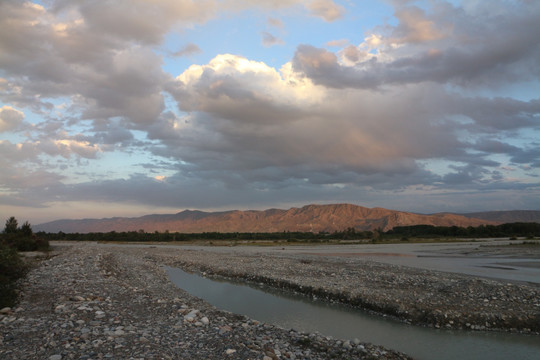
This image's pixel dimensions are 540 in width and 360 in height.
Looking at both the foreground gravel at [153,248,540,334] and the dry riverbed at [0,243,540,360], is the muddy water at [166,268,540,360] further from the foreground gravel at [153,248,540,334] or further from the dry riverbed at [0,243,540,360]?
the dry riverbed at [0,243,540,360]

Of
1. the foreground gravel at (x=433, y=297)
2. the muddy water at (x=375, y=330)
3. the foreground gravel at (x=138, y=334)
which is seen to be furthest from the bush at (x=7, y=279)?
the foreground gravel at (x=433, y=297)

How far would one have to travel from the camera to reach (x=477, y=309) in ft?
51.0

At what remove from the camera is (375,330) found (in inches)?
549

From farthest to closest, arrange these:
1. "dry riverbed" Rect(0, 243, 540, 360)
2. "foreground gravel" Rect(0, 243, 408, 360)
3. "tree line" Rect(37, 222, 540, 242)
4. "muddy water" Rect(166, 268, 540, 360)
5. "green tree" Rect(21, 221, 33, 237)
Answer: "tree line" Rect(37, 222, 540, 242) < "green tree" Rect(21, 221, 33, 237) < "muddy water" Rect(166, 268, 540, 360) < "dry riverbed" Rect(0, 243, 540, 360) < "foreground gravel" Rect(0, 243, 408, 360)

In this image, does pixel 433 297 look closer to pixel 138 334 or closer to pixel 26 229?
pixel 138 334

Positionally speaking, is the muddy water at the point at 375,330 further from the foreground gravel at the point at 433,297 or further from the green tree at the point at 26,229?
the green tree at the point at 26,229

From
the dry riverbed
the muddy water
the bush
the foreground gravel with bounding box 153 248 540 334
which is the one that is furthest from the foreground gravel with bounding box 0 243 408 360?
the foreground gravel with bounding box 153 248 540 334

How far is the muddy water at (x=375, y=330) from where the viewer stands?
38.3ft

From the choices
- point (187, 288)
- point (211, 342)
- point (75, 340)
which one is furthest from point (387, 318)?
point (187, 288)

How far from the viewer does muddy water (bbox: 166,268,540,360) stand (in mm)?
11672

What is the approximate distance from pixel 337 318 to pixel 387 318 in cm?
233

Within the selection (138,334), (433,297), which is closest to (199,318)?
(138,334)

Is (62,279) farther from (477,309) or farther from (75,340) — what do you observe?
(477,309)

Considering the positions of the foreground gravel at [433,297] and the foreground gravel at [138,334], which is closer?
the foreground gravel at [138,334]
